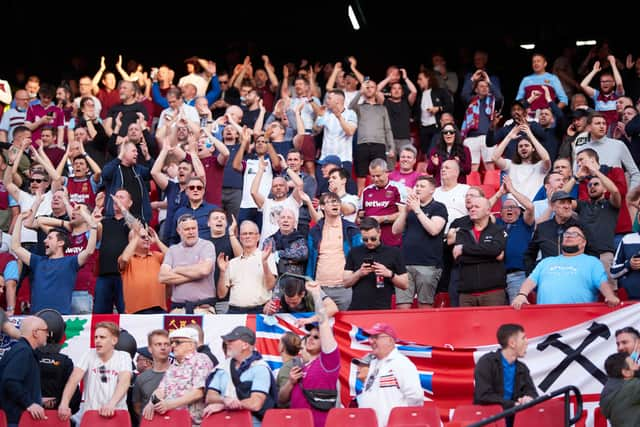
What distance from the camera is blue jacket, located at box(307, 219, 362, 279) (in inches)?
505

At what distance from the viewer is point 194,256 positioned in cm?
1243

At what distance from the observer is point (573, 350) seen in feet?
36.0

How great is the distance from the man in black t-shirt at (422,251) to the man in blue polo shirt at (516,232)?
0.72m

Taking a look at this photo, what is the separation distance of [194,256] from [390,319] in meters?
2.29

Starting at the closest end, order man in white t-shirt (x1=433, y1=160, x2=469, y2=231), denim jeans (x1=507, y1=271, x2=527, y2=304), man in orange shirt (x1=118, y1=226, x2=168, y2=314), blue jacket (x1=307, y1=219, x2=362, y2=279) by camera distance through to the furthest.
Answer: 1. denim jeans (x1=507, y1=271, x2=527, y2=304)
2. man in orange shirt (x1=118, y1=226, x2=168, y2=314)
3. blue jacket (x1=307, y1=219, x2=362, y2=279)
4. man in white t-shirt (x1=433, y1=160, x2=469, y2=231)

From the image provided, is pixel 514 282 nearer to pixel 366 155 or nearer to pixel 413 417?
pixel 413 417

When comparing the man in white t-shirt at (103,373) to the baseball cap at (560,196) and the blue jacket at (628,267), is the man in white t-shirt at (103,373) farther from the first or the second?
the blue jacket at (628,267)

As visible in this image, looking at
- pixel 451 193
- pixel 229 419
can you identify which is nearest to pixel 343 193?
pixel 451 193

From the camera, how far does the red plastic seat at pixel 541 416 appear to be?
9.60m

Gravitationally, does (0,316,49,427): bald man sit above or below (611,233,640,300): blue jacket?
below

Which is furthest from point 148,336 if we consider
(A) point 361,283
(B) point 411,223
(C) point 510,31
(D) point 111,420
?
(C) point 510,31

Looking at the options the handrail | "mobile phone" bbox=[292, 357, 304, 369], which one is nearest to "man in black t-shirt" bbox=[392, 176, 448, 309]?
"mobile phone" bbox=[292, 357, 304, 369]

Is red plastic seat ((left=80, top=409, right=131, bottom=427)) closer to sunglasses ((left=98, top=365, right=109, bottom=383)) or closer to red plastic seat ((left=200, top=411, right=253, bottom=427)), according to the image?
sunglasses ((left=98, top=365, right=109, bottom=383))

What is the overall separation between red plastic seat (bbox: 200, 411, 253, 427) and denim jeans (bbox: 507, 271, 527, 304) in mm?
3763
